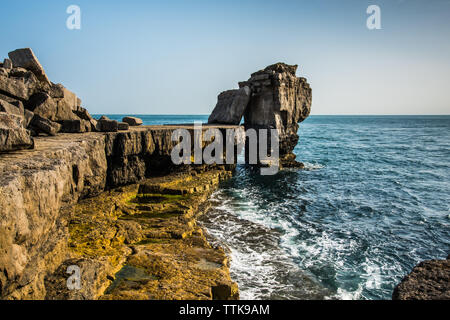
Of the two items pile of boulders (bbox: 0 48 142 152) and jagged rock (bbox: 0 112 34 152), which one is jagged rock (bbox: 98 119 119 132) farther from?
jagged rock (bbox: 0 112 34 152)

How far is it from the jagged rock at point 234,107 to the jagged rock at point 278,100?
3.17ft

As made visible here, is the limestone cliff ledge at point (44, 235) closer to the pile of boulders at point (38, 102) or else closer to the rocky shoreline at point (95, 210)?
the rocky shoreline at point (95, 210)

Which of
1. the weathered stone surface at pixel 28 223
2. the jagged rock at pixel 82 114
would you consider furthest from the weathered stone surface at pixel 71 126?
the weathered stone surface at pixel 28 223

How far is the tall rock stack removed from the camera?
2355 centimetres

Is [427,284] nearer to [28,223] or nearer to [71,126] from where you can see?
[28,223]

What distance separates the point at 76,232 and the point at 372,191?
672 inches

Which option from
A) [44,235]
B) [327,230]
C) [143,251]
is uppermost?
[44,235]

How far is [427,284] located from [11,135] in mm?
7574

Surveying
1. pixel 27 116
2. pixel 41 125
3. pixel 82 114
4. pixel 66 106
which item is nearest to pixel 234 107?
pixel 82 114

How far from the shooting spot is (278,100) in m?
23.3

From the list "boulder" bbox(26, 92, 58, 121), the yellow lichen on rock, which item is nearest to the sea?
the yellow lichen on rock

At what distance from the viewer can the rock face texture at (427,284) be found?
4.02 m

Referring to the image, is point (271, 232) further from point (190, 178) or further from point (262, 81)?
point (262, 81)
